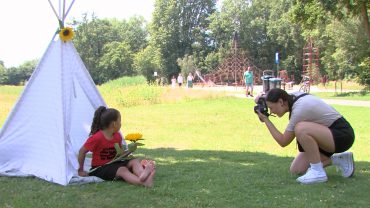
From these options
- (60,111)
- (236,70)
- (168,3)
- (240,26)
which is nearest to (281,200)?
(60,111)

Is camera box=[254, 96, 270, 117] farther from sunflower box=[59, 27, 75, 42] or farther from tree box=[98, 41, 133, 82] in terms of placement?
tree box=[98, 41, 133, 82]

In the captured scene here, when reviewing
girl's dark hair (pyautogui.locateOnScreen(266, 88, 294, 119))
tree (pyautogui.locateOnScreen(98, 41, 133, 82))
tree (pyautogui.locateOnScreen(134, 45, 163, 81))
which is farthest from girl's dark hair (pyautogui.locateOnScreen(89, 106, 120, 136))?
tree (pyautogui.locateOnScreen(98, 41, 133, 82))

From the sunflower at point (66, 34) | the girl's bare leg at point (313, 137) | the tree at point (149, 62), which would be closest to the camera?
the girl's bare leg at point (313, 137)

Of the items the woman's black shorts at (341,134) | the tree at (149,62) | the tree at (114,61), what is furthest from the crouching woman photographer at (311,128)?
the tree at (114,61)

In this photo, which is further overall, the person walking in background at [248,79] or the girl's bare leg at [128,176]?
the person walking in background at [248,79]

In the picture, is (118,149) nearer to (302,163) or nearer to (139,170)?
(139,170)

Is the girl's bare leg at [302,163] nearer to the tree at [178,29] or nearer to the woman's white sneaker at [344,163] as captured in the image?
the woman's white sneaker at [344,163]

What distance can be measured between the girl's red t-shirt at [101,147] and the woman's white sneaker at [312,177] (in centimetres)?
209

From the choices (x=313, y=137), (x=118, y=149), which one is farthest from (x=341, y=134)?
(x=118, y=149)

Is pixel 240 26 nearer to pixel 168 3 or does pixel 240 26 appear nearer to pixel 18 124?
pixel 168 3

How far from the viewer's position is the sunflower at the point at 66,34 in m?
5.60

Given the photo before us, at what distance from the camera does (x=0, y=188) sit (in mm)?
4656

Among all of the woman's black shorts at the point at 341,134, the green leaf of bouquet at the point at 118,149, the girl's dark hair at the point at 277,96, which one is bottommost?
the green leaf of bouquet at the point at 118,149

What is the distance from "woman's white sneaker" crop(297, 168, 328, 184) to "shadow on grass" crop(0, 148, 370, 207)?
74mm
